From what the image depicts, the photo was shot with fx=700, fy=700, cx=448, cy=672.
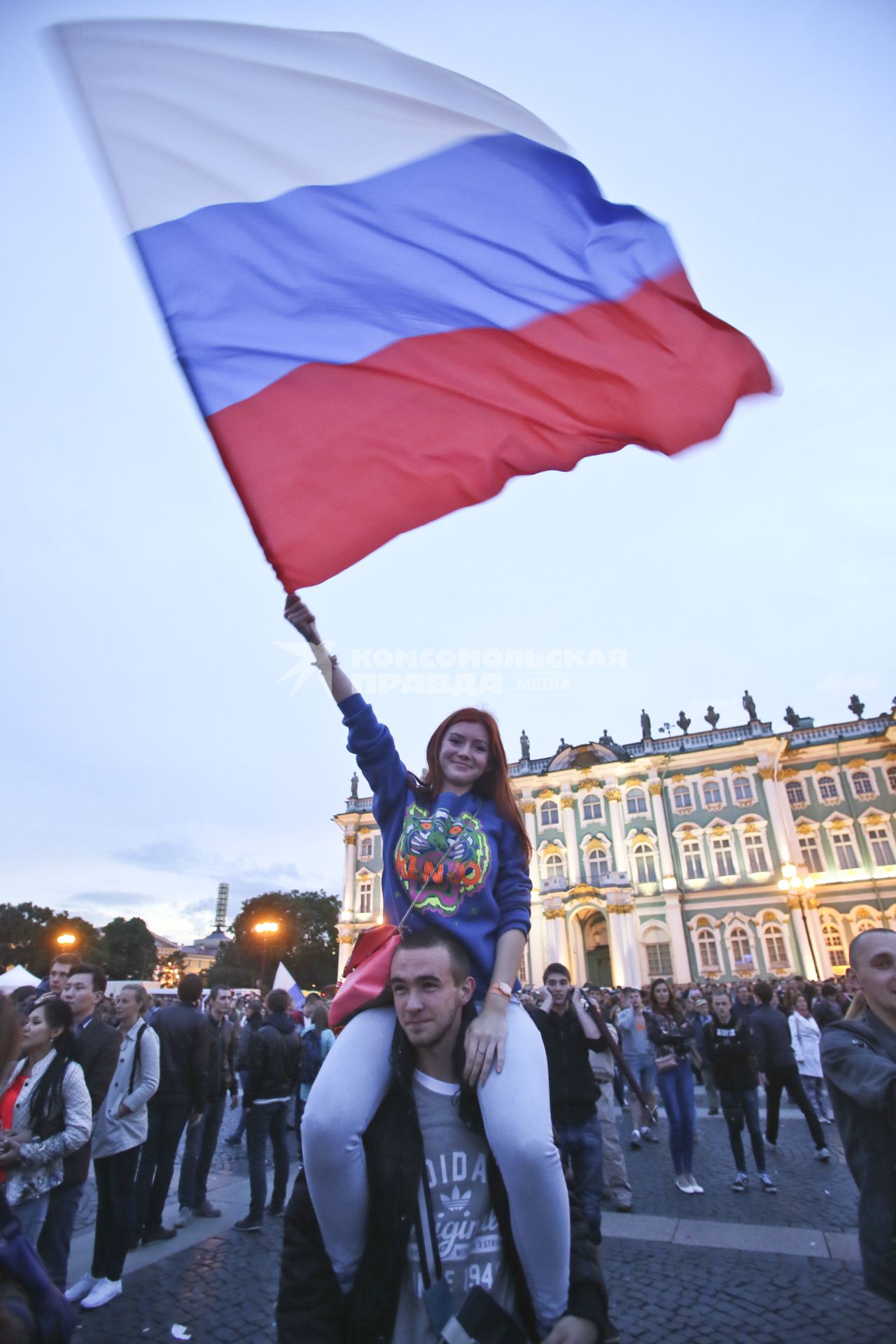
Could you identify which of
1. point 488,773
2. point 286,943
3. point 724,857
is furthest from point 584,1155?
point 286,943

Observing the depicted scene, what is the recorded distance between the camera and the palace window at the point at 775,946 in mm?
37062

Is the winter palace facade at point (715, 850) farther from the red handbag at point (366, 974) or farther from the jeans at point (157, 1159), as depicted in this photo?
the red handbag at point (366, 974)

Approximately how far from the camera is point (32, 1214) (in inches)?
146

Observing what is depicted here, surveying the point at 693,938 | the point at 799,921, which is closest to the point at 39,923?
the point at 693,938

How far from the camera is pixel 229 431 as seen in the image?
283 cm

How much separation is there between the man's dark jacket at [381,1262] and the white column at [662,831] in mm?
42137

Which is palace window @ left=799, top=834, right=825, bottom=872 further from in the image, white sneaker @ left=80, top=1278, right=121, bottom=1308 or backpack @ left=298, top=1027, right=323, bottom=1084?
white sneaker @ left=80, top=1278, right=121, bottom=1308

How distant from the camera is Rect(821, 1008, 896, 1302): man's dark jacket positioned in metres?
2.42

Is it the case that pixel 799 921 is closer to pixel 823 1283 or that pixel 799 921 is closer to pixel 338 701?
pixel 823 1283

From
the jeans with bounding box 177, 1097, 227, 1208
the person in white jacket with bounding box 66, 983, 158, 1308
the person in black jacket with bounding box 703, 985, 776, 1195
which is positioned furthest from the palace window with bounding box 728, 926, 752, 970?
the person in white jacket with bounding box 66, 983, 158, 1308

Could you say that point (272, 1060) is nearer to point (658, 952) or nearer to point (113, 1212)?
point (113, 1212)

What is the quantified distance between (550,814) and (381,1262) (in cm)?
4448

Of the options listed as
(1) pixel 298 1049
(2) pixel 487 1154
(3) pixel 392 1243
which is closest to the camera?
(3) pixel 392 1243

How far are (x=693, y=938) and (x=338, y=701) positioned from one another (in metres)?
42.2
